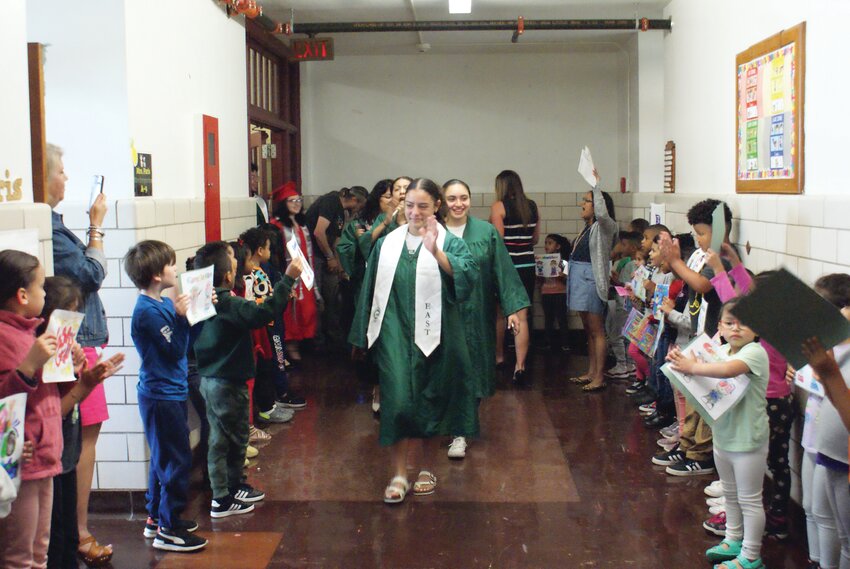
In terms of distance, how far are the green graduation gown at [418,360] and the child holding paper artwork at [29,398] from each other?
1684 millimetres

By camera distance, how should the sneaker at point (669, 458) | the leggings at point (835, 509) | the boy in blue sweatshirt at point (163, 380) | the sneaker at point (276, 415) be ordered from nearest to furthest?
the leggings at point (835, 509) < the boy in blue sweatshirt at point (163, 380) < the sneaker at point (669, 458) < the sneaker at point (276, 415)

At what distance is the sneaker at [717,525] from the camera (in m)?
3.78

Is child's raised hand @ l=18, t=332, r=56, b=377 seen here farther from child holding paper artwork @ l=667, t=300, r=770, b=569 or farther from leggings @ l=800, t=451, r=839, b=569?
leggings @ l=800, t=451, r=839, b=569

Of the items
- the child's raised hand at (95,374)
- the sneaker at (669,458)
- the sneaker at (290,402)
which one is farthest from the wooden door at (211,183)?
the sneaker at (669,458)

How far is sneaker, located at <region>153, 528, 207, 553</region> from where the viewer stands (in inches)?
144

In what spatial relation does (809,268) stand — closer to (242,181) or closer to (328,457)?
(328,457)

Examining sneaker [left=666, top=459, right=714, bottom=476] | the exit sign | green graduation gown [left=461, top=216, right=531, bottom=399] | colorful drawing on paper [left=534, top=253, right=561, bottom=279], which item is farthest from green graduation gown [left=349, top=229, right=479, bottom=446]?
colorful drawing on paper [left=534, top=253, right=561, bottom=279]

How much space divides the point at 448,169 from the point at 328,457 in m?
4.65

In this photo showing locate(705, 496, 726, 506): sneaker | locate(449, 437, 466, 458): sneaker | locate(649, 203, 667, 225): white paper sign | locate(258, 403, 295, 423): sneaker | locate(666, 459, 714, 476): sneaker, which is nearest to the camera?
locate(705, 496, 726, 506): sneaker

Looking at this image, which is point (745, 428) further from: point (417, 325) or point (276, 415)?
point (276, 415)

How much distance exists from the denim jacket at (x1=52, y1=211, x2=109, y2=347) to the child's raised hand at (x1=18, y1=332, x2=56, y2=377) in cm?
88

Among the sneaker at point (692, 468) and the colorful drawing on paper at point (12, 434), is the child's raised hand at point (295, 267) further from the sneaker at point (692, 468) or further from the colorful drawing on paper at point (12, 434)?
the sneaker at point (692, 468)

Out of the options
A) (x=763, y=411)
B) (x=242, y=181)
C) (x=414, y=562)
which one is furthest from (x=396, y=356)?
(x=242, y=181)

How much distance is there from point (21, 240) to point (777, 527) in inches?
119
